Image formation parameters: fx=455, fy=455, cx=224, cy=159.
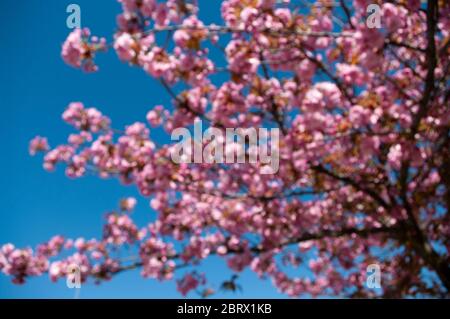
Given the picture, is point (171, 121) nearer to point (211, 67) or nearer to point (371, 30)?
point (211, 67)

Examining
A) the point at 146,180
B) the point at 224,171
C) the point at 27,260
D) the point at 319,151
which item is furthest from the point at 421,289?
the point at 27,260

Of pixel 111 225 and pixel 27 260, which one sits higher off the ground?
pixel 111 225

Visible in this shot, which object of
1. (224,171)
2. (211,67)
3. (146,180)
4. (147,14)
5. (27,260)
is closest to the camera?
(147,14)

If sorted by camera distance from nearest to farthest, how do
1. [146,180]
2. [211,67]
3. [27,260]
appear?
[211,67] < [146,180] < [27,260]

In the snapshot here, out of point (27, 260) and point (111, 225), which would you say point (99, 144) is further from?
point (27, 260)

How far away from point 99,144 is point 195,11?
288 cm

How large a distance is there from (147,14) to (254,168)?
3.14 meters

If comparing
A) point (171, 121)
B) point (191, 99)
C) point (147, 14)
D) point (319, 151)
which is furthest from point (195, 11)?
point (319, 151)

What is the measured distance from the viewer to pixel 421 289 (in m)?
6.79

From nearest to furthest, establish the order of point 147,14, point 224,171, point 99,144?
1. point 147,14
2. point 99,144
3. point 224,171

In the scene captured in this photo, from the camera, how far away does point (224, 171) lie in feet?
23.9

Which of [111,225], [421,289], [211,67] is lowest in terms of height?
[421,289]

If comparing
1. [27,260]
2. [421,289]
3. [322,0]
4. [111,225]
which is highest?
[322,0]

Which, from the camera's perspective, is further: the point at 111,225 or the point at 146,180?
the point at 111,225
